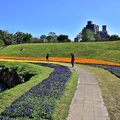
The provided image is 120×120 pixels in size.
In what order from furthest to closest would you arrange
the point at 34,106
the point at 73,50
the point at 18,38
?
the point at 18,38, the point at 73,50, the point at 34,106

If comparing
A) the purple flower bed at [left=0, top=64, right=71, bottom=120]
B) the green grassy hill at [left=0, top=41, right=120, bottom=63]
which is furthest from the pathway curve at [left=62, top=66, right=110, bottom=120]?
the green grassy hill at [left=0, top=41, right=120, bottom=63]

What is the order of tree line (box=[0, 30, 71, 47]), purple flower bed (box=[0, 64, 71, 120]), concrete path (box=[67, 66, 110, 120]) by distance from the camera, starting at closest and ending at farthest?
purple flower bed (box=[0, 64, 71, 120]) < concrete path (box=[67, 66, 110, 120]) < tree line (box=[0, 30, 71, 47])

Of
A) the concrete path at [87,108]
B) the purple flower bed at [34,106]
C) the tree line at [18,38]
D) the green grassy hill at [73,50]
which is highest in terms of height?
the tree line at [18,38]

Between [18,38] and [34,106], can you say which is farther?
[18,38]

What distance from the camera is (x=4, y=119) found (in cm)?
632

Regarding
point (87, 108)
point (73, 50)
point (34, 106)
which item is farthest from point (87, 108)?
point (73, 50)

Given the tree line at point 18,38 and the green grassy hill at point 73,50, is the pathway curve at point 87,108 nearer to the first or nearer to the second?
the green grassy hill at point 73,50

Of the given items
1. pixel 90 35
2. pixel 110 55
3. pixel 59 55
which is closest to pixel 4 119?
pixel 110 55

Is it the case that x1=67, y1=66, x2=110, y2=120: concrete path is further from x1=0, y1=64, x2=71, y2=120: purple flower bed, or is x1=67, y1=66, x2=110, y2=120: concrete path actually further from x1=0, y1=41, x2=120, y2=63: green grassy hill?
x1=0, y1=41, x2=120, y2=63: green grassy hill

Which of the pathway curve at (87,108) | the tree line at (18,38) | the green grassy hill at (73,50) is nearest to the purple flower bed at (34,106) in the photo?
the pathway curve at (87,108)

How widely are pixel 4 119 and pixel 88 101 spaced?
3.96 m

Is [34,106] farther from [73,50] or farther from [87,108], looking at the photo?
[73,50]

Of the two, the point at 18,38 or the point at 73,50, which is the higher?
the point at 18,38

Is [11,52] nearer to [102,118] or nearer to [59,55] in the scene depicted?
[59,55]
